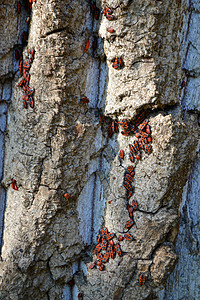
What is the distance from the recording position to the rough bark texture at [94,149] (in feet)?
8.34

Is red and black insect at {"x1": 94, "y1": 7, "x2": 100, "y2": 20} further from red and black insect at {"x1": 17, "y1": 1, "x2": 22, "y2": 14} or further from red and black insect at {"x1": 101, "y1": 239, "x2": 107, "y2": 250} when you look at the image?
red and black insect at {"x1": 101, "y1": 239, "x2": 107, "y2": 250}

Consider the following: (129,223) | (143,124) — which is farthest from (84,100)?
(129,223)

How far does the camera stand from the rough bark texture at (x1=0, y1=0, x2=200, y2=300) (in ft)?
8.34

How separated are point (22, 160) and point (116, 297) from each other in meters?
1.60

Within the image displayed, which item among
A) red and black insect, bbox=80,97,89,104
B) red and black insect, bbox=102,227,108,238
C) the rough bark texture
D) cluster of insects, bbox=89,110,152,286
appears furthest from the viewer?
red and black insect, bbox=102,227,108,238

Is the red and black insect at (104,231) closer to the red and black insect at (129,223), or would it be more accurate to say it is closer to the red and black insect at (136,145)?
the red and black insect at (129,223)

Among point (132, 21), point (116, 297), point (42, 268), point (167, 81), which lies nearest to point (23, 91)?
point (132, 21)

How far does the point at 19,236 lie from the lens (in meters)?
2.84

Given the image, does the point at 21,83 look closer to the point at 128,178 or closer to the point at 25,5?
the point at 25,5

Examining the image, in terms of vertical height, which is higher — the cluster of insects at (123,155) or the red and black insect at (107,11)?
the red and black insect at (107,11)

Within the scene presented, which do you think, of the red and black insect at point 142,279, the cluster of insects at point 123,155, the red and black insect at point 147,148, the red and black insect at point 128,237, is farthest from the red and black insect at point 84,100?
the red and black insect at point 142,279

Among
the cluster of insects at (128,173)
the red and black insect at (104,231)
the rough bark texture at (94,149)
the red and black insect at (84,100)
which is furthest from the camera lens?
the red and black insect at (104,231)

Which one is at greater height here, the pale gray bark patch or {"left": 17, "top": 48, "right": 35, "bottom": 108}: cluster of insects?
{"left": 17, "top": 48, "right": 35, "bottom": 108}: cluster of insects

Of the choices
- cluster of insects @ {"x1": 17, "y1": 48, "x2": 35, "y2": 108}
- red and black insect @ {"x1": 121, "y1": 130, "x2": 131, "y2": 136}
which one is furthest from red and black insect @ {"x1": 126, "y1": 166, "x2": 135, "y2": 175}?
cluster of insects @ {"x1": 17, "y1": 48, "x2": 35, "y2": 108}
